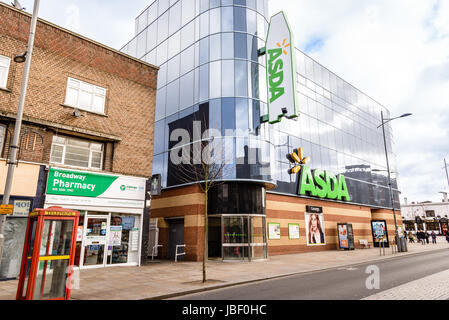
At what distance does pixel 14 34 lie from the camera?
13.3m

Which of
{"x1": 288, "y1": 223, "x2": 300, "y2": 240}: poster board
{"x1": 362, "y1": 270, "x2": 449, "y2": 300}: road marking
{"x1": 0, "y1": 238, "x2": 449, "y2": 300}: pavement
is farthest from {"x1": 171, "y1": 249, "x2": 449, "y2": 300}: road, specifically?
{"x1": 288, "y1": 223, "x2": 300, "y2": 240}: poster board

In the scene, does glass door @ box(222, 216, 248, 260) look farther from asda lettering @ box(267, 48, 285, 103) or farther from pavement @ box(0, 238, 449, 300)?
asda lettering @ box(267, 48, 285, 103)

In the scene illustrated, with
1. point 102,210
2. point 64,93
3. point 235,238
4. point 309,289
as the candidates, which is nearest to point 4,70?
point 64,93

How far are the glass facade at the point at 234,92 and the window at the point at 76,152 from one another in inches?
258

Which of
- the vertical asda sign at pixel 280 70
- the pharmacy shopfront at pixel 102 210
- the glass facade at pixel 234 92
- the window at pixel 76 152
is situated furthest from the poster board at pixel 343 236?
the window at pixel 76 152

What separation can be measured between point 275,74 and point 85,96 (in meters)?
12.4

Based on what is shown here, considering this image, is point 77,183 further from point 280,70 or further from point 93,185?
point 280,70

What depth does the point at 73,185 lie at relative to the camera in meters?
14.0

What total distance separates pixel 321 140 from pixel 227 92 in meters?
13.8

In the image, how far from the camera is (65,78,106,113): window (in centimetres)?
1482

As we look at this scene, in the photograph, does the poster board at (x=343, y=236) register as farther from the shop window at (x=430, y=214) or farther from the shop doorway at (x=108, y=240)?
the shop window at (x=430, y=214)

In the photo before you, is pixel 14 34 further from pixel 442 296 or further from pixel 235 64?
pixel 442 296

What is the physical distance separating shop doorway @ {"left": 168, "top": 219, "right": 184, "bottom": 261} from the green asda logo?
10.7 m
